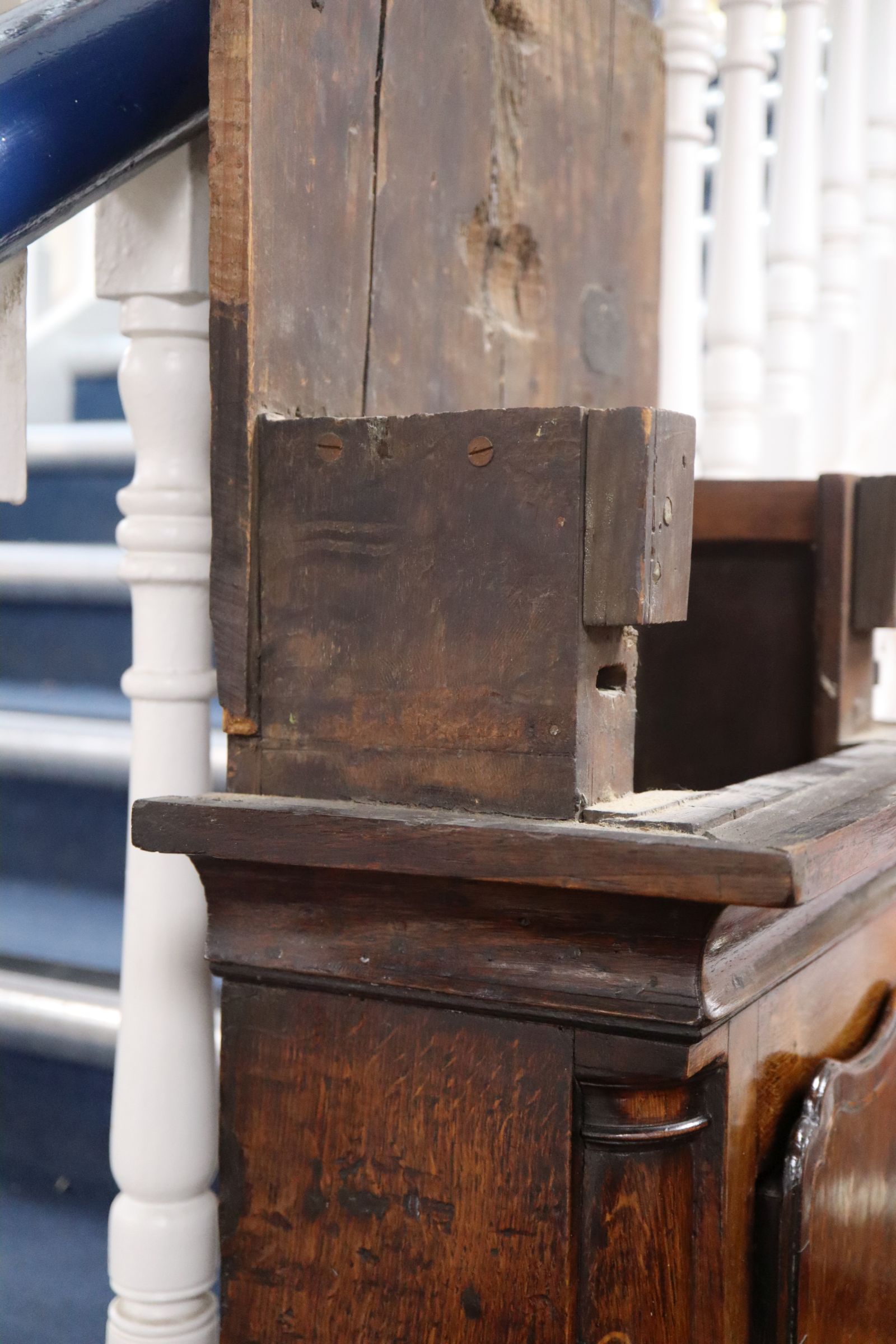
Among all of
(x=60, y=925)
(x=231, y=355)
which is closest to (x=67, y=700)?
(x=60, y=925)

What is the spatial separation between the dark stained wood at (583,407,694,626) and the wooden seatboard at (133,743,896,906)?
4.8 inches

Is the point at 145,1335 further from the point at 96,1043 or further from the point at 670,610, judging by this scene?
the point at 670,610

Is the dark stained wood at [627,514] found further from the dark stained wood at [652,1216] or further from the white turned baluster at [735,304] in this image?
the white turned baluster at [735,304]

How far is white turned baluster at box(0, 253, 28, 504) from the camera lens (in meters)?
0.82

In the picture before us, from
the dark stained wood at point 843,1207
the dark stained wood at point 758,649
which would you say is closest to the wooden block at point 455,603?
the dark stained wood at point 843,1207

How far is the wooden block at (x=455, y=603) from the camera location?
2.44 ft

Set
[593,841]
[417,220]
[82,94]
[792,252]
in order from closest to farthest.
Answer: [593,841], [82,94], [417,220], [792,252]

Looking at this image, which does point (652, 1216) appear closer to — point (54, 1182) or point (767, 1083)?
point (767, 1083)

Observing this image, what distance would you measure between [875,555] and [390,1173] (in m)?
0.70

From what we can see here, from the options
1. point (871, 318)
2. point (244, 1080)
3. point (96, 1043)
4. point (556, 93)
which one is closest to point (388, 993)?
point (244, 1080)

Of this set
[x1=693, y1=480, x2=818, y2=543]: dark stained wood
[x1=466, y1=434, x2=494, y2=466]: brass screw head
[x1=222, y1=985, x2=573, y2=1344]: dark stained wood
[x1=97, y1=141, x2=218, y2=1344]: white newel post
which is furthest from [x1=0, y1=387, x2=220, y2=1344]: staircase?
[x1=466, y1=434, x2=494, y2=466]: brass screw head

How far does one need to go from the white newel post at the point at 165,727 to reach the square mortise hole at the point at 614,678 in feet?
0.93

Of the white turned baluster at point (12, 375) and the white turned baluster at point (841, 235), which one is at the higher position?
the white turned baluster at point (841, 235)

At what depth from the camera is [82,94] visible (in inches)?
30.7
